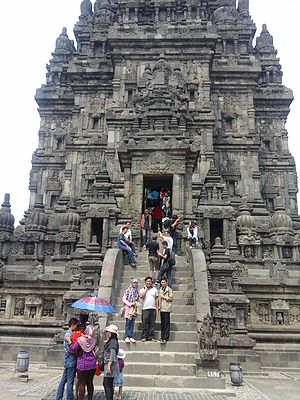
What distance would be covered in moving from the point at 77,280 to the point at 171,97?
1541 centimetres

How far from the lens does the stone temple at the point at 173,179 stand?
52.3 feet

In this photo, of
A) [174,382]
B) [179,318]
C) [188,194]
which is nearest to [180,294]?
[179,318]

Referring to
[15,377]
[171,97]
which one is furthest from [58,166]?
[15,377]

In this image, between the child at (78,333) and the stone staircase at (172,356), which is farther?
the stone staircase at (172,356)

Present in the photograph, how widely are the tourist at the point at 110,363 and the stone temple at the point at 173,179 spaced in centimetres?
306

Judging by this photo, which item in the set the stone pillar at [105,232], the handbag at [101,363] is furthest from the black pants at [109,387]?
the stone pillar at [105,232]

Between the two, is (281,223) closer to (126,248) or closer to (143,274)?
(143,274)

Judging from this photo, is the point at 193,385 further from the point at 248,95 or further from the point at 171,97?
the point at 248,95

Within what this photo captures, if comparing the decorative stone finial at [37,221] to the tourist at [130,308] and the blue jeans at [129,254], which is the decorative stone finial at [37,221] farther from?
the tourist at [130,308]

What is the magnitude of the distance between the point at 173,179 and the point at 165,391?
40.4 feet

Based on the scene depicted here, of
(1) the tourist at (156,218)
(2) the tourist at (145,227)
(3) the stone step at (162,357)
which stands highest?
(1) the tourist at (156,218)

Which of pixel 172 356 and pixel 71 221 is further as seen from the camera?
pixel 71 221

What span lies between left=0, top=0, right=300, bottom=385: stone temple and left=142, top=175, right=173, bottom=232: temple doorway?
0.55 ft

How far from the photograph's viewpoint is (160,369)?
11.2m
